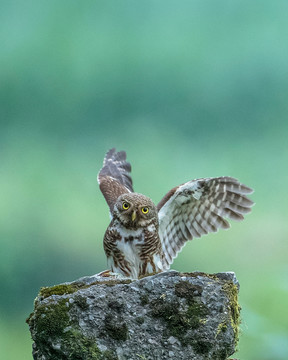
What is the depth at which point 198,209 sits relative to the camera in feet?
18.3

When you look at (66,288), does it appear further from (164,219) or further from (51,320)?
(164,219)

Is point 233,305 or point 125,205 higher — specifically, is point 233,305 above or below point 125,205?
below

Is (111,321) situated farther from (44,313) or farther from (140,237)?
(140,237)

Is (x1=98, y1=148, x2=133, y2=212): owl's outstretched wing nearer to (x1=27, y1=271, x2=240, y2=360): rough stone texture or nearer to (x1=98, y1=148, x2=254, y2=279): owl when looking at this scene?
(x1=98, y1=148, x2=254, y2=279): owl

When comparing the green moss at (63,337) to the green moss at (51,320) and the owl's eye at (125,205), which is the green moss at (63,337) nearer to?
the green moss at (51,320)

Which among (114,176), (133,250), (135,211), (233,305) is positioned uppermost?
(114,176)

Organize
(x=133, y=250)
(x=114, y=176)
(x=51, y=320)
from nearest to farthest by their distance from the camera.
A: (x=51, y=320)
(x=133, y=250)
(x=114, y=176)

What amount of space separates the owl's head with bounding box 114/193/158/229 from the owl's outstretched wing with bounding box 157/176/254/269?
0.44 m

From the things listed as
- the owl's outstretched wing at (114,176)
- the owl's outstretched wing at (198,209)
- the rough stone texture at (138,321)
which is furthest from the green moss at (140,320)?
the owl's outstretched wing at (114,176)

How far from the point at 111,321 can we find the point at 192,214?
1.99 meters

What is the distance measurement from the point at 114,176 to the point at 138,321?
3020 mm

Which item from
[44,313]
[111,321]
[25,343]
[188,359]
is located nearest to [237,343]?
[188,359]

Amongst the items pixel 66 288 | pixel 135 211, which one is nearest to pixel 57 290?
pixel 66 288

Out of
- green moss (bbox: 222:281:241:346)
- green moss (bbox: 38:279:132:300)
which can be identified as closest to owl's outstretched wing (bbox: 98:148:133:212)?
green moss (bbox: 38:279:132:300)
